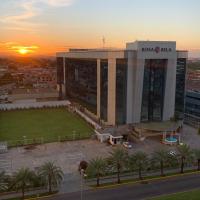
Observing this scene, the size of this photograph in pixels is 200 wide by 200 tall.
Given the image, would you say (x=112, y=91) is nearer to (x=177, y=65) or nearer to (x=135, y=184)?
(x=177, y=65)

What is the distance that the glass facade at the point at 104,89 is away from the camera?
2525 inches

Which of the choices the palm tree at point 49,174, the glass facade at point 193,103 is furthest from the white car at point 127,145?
the glass facade at point 193,103

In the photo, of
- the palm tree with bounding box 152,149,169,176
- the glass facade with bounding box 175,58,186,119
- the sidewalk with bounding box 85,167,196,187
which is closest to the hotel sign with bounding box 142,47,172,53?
the glass facade with bounding box 175,58,186,119

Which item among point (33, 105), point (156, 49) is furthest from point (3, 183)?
point (33, 105)

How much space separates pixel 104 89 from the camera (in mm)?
65375

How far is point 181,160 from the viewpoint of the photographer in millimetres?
39938

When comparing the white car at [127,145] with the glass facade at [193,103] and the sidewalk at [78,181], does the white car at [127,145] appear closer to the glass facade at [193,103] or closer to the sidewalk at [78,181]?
the sidewalk at [78,181]

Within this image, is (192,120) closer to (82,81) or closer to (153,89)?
(153,89)

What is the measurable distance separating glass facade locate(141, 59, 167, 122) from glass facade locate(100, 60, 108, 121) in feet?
27.9

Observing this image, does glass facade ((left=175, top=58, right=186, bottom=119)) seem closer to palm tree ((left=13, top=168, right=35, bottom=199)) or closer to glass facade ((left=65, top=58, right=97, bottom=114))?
glass facade ((left=65, top=58, right=97, bottom=114))

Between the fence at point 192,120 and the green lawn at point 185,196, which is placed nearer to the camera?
the green lawn at point 185,196

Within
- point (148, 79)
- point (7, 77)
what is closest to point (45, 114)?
point (148, 79)

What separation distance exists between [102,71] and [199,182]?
3541cm

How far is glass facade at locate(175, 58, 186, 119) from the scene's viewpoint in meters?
64.9
